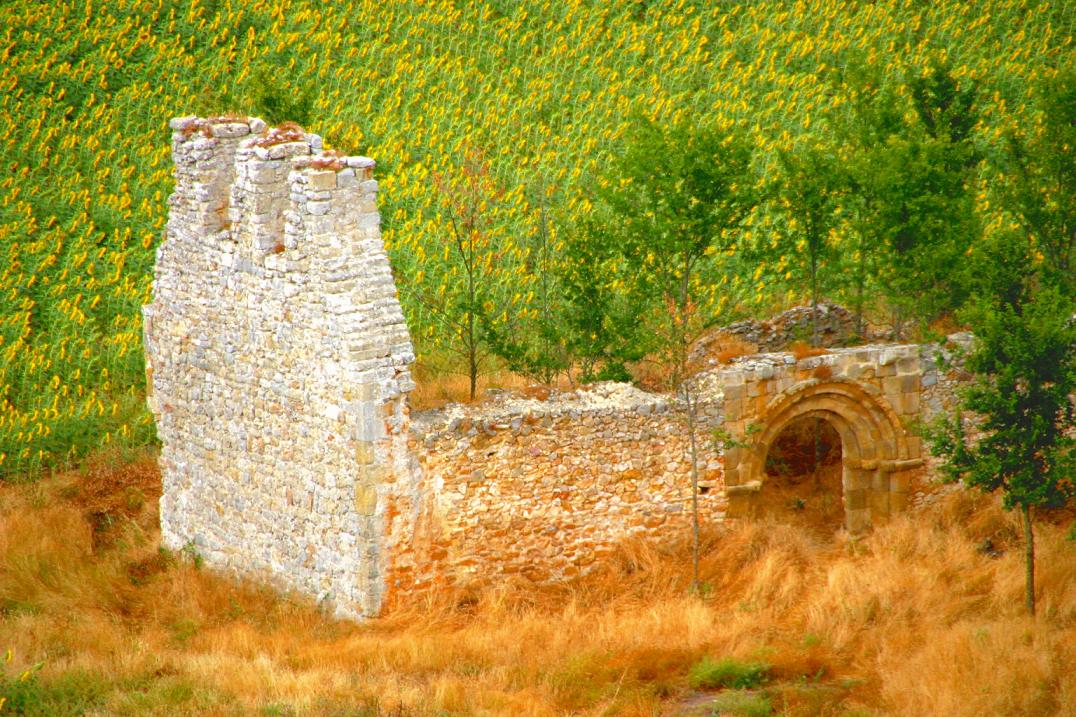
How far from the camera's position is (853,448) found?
1473cm

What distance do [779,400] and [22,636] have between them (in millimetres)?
8303

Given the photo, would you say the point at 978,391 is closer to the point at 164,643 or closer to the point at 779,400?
the point at 779,400

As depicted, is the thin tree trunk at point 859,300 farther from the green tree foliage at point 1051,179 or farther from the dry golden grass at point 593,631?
the dry golden grass at point 593,631

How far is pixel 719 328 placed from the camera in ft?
56.7

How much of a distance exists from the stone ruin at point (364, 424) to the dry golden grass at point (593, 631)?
0.46 meters

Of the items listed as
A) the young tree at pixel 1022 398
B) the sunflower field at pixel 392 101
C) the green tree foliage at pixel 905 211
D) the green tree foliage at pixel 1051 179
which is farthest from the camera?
the sunflower field at pixel 392 101

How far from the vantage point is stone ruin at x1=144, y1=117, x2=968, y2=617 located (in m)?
11.8

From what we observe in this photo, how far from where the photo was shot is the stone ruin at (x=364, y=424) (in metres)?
11.8

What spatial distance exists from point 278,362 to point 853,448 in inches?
271

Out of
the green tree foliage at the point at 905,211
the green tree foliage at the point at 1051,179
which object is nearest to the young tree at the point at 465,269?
the green tree foliage at the point at 905,211

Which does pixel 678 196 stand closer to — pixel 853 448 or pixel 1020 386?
pixel 853 448

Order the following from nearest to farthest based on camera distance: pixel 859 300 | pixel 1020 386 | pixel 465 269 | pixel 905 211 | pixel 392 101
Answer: pixel 1020 386
pixel 905 211
pixel 859 300
pixel 465 269
pixel 392 101

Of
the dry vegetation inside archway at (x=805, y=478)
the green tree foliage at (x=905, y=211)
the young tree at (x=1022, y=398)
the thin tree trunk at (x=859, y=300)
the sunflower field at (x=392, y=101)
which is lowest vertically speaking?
the dry vegetation inside archway at (x=805, y=478)

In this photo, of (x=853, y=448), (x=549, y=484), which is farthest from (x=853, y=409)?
(x=549, y=484)
